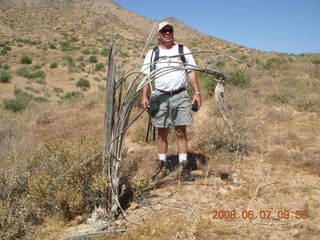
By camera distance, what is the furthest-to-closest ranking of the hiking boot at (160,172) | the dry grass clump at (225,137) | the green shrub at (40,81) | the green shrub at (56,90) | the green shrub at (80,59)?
the green shrub at (80,59)
the green shrub at (40,81)
the green shrub at (56,90)
the dry grass clump at (225,137)
the hiking boot at (160,172)

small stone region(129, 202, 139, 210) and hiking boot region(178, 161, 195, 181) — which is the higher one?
hiking boot region(178, 161, 195, 181)

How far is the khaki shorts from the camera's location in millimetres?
2691

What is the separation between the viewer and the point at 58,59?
18812 mm

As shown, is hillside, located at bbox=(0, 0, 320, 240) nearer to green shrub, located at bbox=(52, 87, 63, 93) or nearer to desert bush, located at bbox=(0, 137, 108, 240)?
desert bush, located at bbox=(0, 137, 108, 240)

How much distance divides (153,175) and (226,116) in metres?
1.25

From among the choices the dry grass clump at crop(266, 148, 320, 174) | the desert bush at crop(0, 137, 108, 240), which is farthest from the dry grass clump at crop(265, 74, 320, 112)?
the desert bush at crop(0, 137, 108, 240)

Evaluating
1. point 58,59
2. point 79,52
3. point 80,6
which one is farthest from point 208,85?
point 80,6

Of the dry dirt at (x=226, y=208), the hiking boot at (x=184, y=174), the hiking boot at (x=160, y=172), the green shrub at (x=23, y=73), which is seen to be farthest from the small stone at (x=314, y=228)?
the green shrub at (x=23, y=73)

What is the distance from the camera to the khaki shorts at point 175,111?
2.69 meters

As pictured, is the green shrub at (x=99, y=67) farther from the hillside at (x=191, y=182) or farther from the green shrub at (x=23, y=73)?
the hillside at (x=191, y=182)

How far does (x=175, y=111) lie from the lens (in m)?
2.73

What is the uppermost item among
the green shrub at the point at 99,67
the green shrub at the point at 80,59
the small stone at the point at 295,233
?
the green shrub at the point at 80,59

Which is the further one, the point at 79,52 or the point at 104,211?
the point at 79,52

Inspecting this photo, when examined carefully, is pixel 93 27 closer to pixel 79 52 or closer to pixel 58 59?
pixel 79 52
